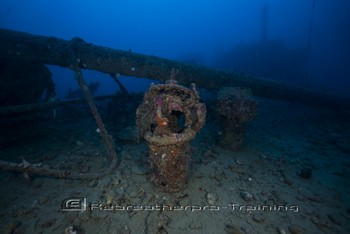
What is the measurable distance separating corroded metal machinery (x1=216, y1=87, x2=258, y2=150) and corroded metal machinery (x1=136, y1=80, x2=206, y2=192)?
133 cm

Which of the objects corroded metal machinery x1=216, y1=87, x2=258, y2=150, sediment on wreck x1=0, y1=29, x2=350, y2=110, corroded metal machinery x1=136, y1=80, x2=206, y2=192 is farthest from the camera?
sediment on wreck x1=0, y1=29, x2=350, y2=110

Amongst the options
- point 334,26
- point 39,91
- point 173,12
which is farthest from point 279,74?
point 173,12

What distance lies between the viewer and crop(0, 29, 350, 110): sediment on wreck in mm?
4281

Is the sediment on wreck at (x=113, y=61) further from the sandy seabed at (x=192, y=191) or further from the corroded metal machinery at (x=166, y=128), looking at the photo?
the corroded metal machinery at (x=166, y=128)

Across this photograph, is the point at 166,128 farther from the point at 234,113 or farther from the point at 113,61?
the point at 113,61

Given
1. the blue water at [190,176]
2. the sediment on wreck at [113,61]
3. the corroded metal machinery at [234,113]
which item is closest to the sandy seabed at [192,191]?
the blue water at [190,176]

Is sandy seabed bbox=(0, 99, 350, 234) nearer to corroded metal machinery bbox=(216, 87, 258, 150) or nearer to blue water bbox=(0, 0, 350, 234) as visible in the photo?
blue water bbox=(0, 0, 350, 234)

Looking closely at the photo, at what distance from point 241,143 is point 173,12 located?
159 metres

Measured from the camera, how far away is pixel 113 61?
4.74m

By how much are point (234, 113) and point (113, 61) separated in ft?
9.10

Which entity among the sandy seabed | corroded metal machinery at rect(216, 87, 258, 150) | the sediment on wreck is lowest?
the sandy seabed

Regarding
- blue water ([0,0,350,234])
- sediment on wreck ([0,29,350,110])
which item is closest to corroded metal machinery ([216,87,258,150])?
blue water ([0,0,350,234])

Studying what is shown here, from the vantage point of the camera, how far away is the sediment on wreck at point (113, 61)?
428 centimetres

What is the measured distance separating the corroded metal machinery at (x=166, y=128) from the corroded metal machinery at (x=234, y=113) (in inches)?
52.3
